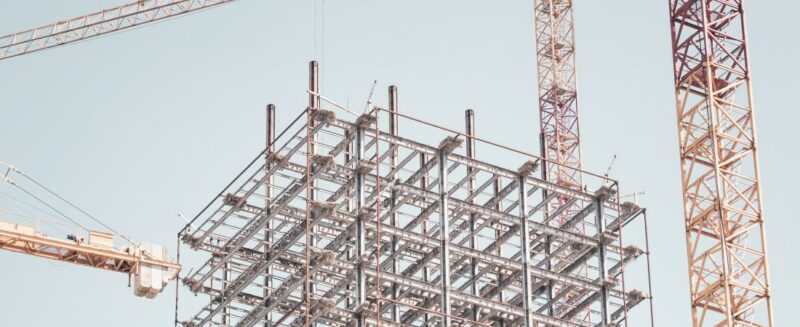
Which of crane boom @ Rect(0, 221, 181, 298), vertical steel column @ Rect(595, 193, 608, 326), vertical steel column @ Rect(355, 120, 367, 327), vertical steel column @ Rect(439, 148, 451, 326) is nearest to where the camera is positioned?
vertical steel column @ Rect(355, 120, 367, 327)

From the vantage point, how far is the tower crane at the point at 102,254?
5384 inches

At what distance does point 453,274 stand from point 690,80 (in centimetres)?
2007

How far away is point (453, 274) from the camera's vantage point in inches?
4631

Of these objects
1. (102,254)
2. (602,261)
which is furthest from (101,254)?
(602,261)

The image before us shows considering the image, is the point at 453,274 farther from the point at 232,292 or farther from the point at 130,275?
the point at 130,275

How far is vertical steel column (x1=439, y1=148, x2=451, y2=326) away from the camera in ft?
355

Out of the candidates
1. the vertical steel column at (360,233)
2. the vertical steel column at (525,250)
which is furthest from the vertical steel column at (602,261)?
the vertical steel column at (360,233)

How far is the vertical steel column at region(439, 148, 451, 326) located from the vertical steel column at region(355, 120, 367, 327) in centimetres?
428

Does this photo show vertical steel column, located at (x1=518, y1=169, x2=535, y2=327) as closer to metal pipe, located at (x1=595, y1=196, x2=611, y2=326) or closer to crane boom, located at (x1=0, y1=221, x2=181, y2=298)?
metal pipe, located at (x1=595, y1=196, x2=611, y2=326)

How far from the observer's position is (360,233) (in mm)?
108312

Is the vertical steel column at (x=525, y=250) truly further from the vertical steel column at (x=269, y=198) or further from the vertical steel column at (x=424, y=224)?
the vertical steel column at (x=269, y=198)

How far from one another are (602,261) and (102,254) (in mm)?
38254

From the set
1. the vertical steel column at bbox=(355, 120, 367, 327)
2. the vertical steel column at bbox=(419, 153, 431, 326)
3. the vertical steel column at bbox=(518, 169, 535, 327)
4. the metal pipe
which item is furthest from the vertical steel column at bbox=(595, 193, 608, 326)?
the vertical steel column at bbox=(355, 120, 367, 327)

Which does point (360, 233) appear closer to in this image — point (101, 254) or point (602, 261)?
point (602, 261)
